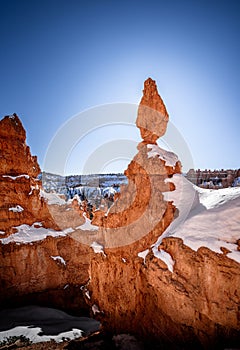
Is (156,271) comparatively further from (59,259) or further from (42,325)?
(59,259)

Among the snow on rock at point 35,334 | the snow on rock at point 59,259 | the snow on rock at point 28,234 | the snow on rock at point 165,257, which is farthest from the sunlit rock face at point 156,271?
the snow on rock at point 28,234

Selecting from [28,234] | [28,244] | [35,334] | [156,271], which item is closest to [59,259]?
[28,244]

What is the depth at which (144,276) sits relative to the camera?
813 cm

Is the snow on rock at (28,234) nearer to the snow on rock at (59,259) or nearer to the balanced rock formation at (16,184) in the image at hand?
the balanced rock formation at (16,184)

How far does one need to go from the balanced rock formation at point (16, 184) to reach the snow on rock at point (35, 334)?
7431mm

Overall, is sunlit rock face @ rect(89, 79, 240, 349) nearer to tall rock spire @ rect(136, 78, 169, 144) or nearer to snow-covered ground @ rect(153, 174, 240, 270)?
tall rock spire @ rect(136, 78, 169, 144)

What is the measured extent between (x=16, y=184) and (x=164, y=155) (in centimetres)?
1495

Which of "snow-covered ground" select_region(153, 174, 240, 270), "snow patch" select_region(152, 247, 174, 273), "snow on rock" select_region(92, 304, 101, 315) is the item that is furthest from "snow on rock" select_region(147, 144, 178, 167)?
"snow on rock" select_region(92, 304, 101, 315)

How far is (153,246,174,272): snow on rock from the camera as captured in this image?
6922mm

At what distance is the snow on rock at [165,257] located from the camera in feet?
22.7

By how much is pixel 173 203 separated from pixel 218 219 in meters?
2.09

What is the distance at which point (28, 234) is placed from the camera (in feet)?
57.7

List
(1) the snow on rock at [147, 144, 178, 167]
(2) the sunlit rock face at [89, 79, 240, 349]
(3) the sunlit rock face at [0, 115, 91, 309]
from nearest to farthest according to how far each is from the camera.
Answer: (2) the sunlit rock face at [89, 79, 240, 349] → (1) the snow on rock at [147, 144, 178, 167] → (3) the sunlit rock face at [0, 115, 91, 309]

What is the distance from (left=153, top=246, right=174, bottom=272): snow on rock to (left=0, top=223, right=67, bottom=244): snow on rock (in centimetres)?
1405
